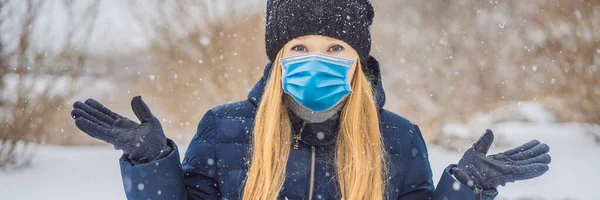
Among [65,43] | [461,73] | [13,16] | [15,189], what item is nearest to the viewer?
[15,189]

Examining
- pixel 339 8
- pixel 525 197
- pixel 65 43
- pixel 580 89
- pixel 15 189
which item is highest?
pixel 580 89

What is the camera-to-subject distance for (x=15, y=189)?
5.89 meters

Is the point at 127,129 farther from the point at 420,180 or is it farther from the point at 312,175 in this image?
the point at 420,180

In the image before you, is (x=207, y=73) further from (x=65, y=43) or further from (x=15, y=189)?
(x=15, y=189)

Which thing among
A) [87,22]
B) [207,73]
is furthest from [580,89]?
[87,22]

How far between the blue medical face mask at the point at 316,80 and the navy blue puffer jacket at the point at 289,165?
3.9 inches

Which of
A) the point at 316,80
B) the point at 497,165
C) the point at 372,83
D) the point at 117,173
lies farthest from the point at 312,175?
the point at 117,173

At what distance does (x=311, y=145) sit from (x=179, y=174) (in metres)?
0.43

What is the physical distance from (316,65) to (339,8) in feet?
0.92

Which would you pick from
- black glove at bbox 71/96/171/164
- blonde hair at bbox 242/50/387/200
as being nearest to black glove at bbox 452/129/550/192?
blonde hair at bbox 242/50/387/200

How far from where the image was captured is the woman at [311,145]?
1.76 meters

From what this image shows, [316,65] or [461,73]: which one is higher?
[461,73]

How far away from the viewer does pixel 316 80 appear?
1.84 meters

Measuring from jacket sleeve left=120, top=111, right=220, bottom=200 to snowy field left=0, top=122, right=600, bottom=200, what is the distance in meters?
4.19
